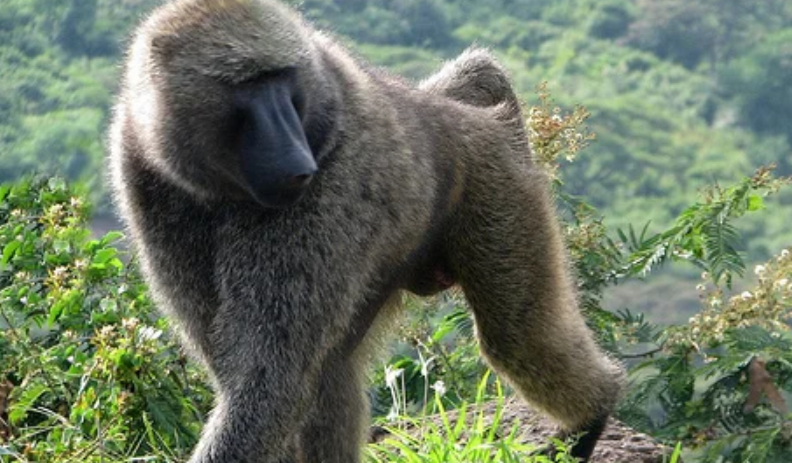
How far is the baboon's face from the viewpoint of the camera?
370cm

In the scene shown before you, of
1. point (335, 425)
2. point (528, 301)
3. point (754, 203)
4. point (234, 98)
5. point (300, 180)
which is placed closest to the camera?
point (300, 180)

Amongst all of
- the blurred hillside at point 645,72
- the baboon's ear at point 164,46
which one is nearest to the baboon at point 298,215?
the baboon's ear at point 164,46

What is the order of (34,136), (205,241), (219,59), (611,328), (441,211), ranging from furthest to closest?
1. (34,136)
2. (611,328)
3. (441,211)
4. (205,241)
5. (219,59)

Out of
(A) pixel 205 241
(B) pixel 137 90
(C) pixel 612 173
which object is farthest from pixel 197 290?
(C) pixel 612 173

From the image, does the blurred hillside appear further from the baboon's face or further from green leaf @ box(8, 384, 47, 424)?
the baboon's face

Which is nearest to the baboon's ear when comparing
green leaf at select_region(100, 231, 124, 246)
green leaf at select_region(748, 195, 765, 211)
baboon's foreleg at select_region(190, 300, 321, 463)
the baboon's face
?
the baboon's face

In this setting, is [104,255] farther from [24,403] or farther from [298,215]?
[298,215]

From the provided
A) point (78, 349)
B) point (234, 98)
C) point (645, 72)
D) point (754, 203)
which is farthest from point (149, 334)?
point (645, 72)

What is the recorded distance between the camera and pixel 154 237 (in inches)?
163

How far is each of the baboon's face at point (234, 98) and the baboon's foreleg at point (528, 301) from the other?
964 millimetres

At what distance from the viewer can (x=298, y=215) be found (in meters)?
3.94

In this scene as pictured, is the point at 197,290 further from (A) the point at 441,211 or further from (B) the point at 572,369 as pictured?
(B) the point at 572,369

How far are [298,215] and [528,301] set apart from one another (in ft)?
3.64

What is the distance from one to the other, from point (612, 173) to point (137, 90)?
34.2m
